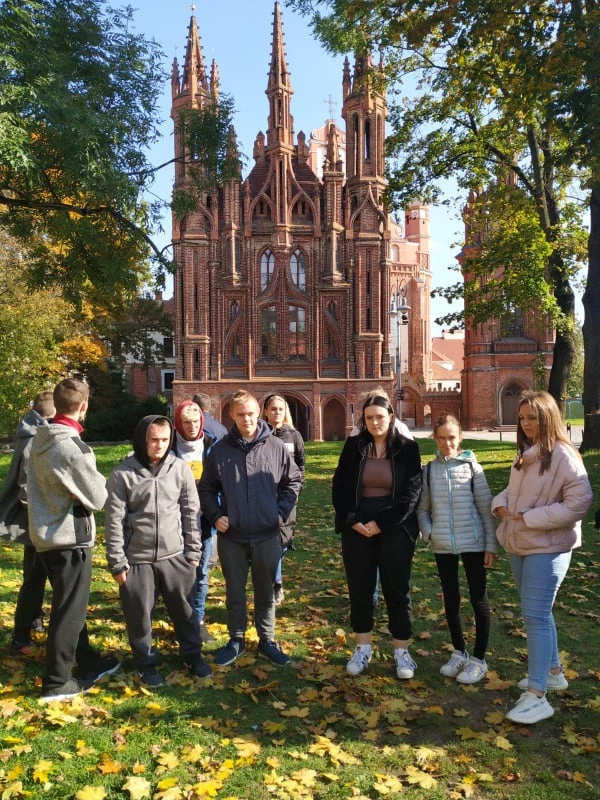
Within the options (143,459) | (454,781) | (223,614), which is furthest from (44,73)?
(454,781)

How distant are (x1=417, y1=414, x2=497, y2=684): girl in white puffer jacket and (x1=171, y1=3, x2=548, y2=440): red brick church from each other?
32494 millimetres

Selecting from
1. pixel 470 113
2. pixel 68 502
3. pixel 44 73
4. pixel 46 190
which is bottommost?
pixel 68 502

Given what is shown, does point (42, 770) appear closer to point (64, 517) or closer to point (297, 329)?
point (64, 517)

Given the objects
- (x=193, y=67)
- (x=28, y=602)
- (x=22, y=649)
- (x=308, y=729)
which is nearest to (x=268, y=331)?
(x=193, y=67)

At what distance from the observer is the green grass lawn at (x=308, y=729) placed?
132 inches

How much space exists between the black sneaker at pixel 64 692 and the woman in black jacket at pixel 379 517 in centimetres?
189

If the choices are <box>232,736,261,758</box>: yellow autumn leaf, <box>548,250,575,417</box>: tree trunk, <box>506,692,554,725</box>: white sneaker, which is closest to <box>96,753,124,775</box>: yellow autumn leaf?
<box>232,736,261,758</box>: yellow autumn leaf

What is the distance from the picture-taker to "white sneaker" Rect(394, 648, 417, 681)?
182 inches

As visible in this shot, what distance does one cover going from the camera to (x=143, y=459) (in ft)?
14.9

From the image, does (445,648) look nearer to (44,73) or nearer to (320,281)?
(44,73)

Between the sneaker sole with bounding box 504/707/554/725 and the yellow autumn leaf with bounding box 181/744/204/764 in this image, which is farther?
the sneaker sole with bounding box 504/707/554/725

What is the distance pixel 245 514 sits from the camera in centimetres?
484

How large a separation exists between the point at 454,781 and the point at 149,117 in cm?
1106

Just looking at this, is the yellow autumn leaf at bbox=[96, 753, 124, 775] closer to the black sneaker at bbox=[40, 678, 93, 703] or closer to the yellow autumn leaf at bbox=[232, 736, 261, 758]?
the yellow autumn leaf at bbox=[232, 736, 261, 758]
